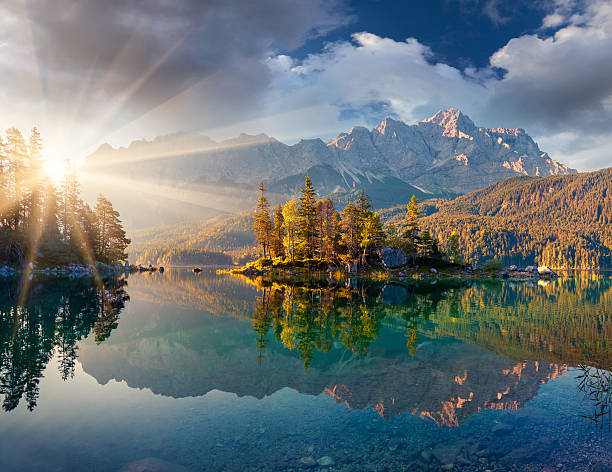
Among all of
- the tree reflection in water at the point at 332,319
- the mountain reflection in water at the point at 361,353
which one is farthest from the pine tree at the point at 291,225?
the mountain reflection in water at the point at 361,353

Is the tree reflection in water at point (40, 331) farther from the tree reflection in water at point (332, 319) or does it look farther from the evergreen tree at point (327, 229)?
the evergreen tree at point (327, 229)

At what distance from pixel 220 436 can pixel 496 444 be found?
8.76m

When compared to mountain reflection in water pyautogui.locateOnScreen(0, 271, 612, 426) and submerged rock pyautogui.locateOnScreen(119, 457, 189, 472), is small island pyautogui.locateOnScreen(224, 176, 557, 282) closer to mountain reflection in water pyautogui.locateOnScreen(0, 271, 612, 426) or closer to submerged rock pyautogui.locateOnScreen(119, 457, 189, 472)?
mountain reflection in water pyautogui.locateOnScreen(0, 271, 612, 426)

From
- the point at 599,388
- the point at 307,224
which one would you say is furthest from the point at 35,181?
the point at 599,388

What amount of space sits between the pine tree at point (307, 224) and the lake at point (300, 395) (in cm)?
6222

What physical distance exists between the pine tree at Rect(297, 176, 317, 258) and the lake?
62.2 m

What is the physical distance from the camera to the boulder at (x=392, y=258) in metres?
87.9

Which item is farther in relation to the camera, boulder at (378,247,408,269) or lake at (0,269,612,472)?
boulder at (378,247,408,269)

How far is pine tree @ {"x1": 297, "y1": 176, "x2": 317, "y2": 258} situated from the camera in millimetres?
89125

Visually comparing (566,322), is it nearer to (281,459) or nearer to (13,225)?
(281,459)

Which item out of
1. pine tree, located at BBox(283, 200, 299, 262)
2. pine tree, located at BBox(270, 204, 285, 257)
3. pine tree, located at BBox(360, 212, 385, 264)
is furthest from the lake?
pine tree, located at BBox(270, 204, 285, 257)

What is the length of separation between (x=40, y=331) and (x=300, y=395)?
66.6 ft

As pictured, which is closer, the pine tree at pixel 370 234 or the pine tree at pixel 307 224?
the pine tree at pixel 370 234

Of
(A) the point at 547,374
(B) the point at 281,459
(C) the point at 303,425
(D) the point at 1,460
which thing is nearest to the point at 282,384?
(C) the point at 303,425
